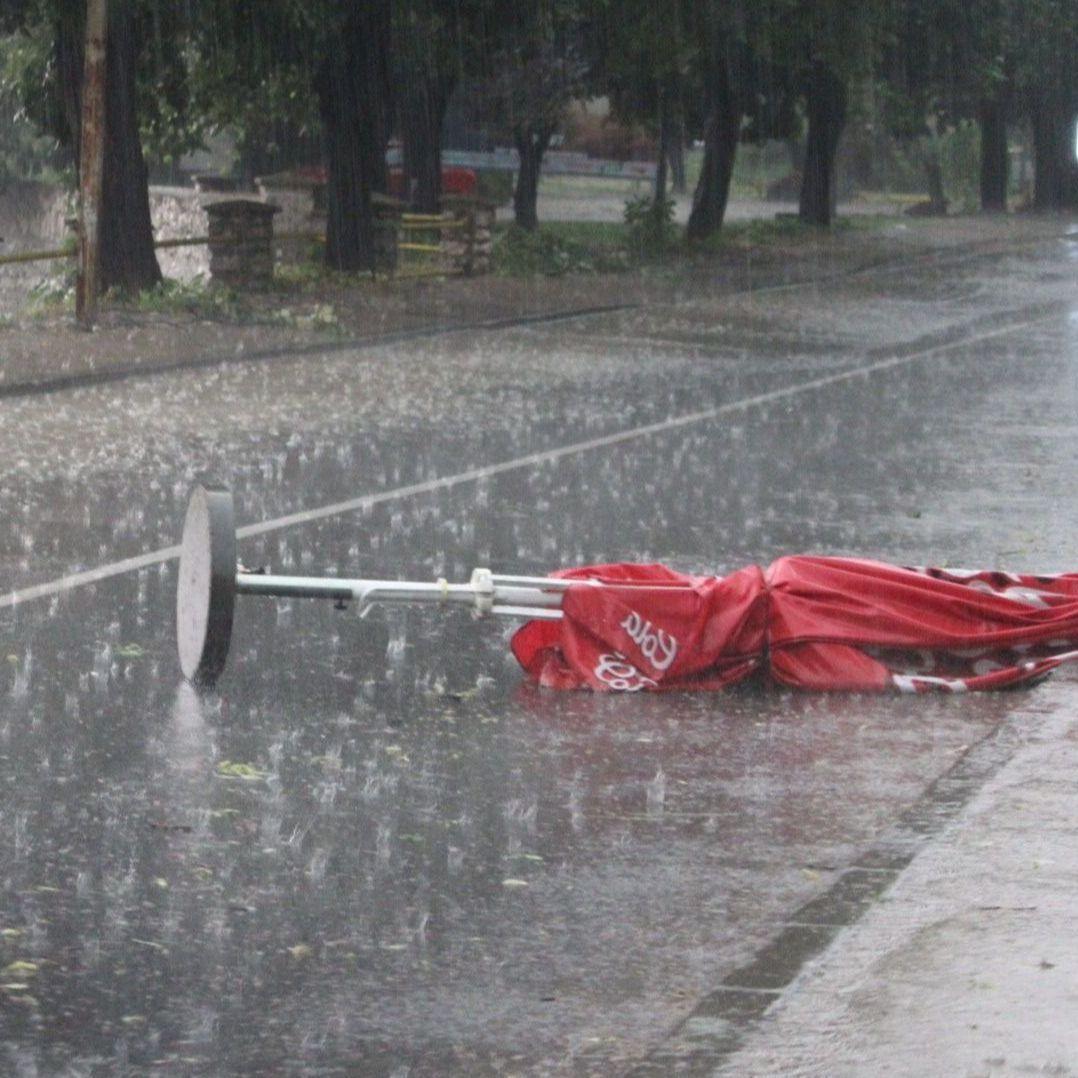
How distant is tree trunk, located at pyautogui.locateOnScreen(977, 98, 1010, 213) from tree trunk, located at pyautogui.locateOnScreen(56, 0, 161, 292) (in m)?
44.5

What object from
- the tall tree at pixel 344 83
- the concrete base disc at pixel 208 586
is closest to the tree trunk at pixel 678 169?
the tall tree at pixel 344 83

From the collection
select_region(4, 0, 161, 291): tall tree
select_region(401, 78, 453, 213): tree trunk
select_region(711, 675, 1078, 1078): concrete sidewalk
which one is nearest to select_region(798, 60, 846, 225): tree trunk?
select_region(401, 78, 453, 213): tree trunk

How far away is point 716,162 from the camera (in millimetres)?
41188

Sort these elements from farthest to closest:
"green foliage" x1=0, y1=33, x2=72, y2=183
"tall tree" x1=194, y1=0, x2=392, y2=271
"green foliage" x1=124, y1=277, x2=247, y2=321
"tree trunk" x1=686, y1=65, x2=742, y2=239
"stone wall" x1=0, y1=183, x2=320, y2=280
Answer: "tree trunk" x1=686, y1=65, x2=742, y2=239 < "stone wall" x1=0, y1=183, x2=320, y2=280 < "green foliage" x1=0, y1=33, x2=72, y2=183 < "tall tree" x1=194, y1=0, x2=392, y2=271 < "green foliage" x1=124, y1=277, x2=247, y2=321

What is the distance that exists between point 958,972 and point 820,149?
43.5 meters

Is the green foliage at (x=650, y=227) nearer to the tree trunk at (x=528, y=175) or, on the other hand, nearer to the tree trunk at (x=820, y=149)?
the tree trunk at (x=820, y=149)

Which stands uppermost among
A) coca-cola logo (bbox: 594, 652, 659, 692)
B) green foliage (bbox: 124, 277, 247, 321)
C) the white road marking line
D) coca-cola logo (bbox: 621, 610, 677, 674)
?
green foliage (bbox: 124, 277, 247, 321)

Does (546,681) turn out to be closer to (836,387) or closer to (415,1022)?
(415,1022)

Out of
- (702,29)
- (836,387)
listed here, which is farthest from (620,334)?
(702,29)

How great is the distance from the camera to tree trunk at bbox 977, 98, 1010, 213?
212 feet

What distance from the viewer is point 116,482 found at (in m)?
12.2

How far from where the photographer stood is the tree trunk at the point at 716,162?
40719mm

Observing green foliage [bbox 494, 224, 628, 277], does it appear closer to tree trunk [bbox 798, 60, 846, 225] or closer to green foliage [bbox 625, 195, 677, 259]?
green foliage [bbox 625, 195, 677, 259]

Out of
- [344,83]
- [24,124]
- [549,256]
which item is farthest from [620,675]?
[24,124]
